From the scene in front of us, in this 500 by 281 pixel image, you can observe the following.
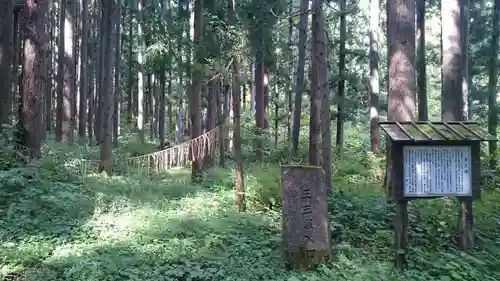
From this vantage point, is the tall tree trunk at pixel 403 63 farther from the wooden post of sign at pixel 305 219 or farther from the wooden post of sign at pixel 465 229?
the wooden post of sign at pixel 305 219

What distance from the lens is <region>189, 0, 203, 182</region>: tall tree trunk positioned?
11.3 m

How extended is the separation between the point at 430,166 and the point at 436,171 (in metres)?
0.11

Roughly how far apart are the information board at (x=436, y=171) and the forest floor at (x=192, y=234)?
3.29 ft

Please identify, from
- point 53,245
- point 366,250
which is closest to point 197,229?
→ point 53,245

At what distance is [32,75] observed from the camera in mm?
10055

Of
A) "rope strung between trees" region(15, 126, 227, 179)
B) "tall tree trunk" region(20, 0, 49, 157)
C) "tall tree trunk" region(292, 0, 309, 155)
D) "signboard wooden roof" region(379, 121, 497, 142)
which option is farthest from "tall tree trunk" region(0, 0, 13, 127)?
"signboard wooden roof" region(379, 121, 497, 142)

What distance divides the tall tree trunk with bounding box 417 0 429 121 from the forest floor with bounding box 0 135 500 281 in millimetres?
6648

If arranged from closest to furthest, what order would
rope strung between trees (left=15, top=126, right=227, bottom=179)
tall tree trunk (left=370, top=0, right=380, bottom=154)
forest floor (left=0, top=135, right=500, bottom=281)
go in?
forest floor (left=0, top=135, right=500, bottom=281) → rope strung between trees (left=15, top=126, right=227, bottom=179) → tall tree trunk (left=370, top=0, right=380, bottom=154)

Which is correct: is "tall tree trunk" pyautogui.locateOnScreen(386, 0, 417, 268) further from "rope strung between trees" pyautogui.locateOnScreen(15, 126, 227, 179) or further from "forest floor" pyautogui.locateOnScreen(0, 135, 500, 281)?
"rope strung between trees" pyautogui.locateOnScreen(15, 126, 227, 179)

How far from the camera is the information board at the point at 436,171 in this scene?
6090 millimetres

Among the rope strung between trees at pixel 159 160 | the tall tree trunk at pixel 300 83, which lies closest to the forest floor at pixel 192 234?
the rope strung between trees at pixel 159 160

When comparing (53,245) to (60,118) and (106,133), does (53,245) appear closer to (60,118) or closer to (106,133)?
(106,133)

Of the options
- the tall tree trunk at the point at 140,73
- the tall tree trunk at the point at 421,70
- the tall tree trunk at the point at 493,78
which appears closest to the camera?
the tall tree trunk at the point at 421,70

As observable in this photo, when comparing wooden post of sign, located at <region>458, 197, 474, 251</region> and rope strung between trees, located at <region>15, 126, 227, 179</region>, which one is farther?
rope strung between trees, located at <region>15, 126, 227, 179</region>
